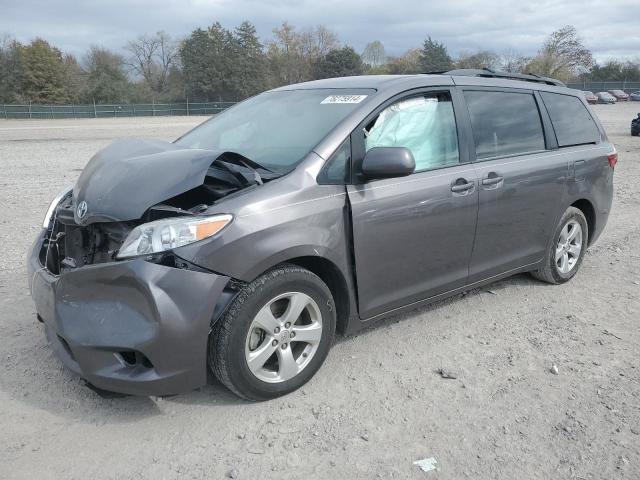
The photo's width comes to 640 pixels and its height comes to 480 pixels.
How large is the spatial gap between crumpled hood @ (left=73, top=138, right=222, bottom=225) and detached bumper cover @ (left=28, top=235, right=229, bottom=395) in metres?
0.31

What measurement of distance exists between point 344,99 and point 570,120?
260 centimetres

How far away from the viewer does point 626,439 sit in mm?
2875

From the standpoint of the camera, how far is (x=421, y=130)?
3.88 m

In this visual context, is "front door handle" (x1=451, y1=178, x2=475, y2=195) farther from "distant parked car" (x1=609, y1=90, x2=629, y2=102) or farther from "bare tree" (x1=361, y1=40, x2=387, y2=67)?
"bare tree" (x1=361, y1=40, x2=387, y2=67)

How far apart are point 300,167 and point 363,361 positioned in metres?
Answer: 1.35

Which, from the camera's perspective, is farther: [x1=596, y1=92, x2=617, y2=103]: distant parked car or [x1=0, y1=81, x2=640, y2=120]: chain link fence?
[x1=596, y1=92, x2=617, y2=103]: distant parked car

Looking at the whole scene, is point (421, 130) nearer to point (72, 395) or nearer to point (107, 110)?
point (72, 395)

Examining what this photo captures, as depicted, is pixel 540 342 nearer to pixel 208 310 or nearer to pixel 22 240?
pixel 208 310

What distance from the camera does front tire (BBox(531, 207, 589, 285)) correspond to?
5016 mm

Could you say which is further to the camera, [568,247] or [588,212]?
[588,212]

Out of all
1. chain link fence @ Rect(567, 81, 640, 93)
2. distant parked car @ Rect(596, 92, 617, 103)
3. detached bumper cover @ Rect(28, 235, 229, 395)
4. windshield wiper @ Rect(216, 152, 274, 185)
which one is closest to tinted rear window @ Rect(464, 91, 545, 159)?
windshield wiper @ Rect(216, 152, 274, 185)

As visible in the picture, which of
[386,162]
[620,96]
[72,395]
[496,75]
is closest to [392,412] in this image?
[386,162]

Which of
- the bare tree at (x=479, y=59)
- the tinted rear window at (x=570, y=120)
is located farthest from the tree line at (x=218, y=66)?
the tinted rear window at (x=570, y=120)

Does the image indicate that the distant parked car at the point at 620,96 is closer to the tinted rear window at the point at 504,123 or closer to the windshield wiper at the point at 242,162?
the tinted rear window at the point at 504,123
